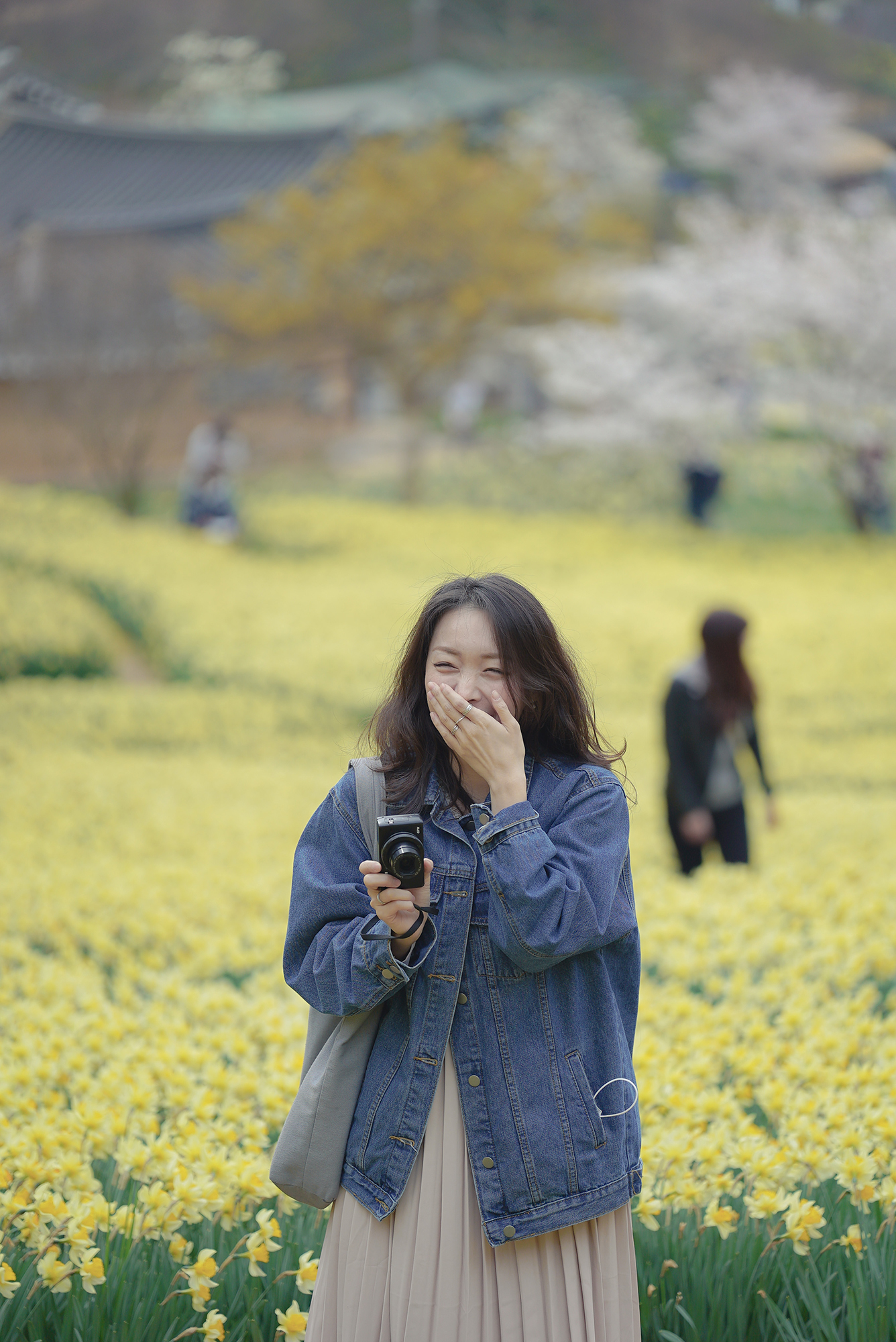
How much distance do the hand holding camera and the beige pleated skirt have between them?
0.26 meters

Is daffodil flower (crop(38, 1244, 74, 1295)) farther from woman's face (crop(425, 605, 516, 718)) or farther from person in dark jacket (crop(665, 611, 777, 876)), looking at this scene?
person in dark jacket (crop(665, 611, 777, 876))

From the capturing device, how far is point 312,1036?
1.74 m

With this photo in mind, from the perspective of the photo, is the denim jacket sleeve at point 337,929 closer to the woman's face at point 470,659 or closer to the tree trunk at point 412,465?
the woman's face at point 470,659

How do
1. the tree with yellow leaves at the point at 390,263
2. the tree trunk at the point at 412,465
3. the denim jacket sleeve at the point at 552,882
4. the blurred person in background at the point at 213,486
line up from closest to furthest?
the denim jacket sleeve at the point at 552,882 → the blurred person in background at the point at 213,486 → the tree with yellow leaves at the point at 390,263 → the tree trunk at the point at 412,465

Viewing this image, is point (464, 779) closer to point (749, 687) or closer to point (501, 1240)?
point (501, 1240)

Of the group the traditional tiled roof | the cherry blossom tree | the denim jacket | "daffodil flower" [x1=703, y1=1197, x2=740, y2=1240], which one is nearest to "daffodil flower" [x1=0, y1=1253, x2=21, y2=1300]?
the denim jacket

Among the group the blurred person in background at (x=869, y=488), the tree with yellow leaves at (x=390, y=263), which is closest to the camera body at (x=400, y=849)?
the tree with yellow leaves at (x=390, y=263)

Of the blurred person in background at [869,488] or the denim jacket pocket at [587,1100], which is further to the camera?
the blurred person in background at [869,488]

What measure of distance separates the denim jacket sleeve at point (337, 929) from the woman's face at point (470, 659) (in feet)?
0.65

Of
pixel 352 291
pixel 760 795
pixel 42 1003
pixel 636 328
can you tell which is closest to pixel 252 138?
pixel 352 291

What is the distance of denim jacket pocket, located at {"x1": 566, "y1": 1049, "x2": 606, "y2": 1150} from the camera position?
1.61 m

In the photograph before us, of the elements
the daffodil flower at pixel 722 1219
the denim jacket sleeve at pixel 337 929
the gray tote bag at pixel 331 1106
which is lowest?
the daffodil flower at pixel 722 1219

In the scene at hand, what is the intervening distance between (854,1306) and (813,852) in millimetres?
4251

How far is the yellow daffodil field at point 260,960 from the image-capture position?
2154 millimetres
